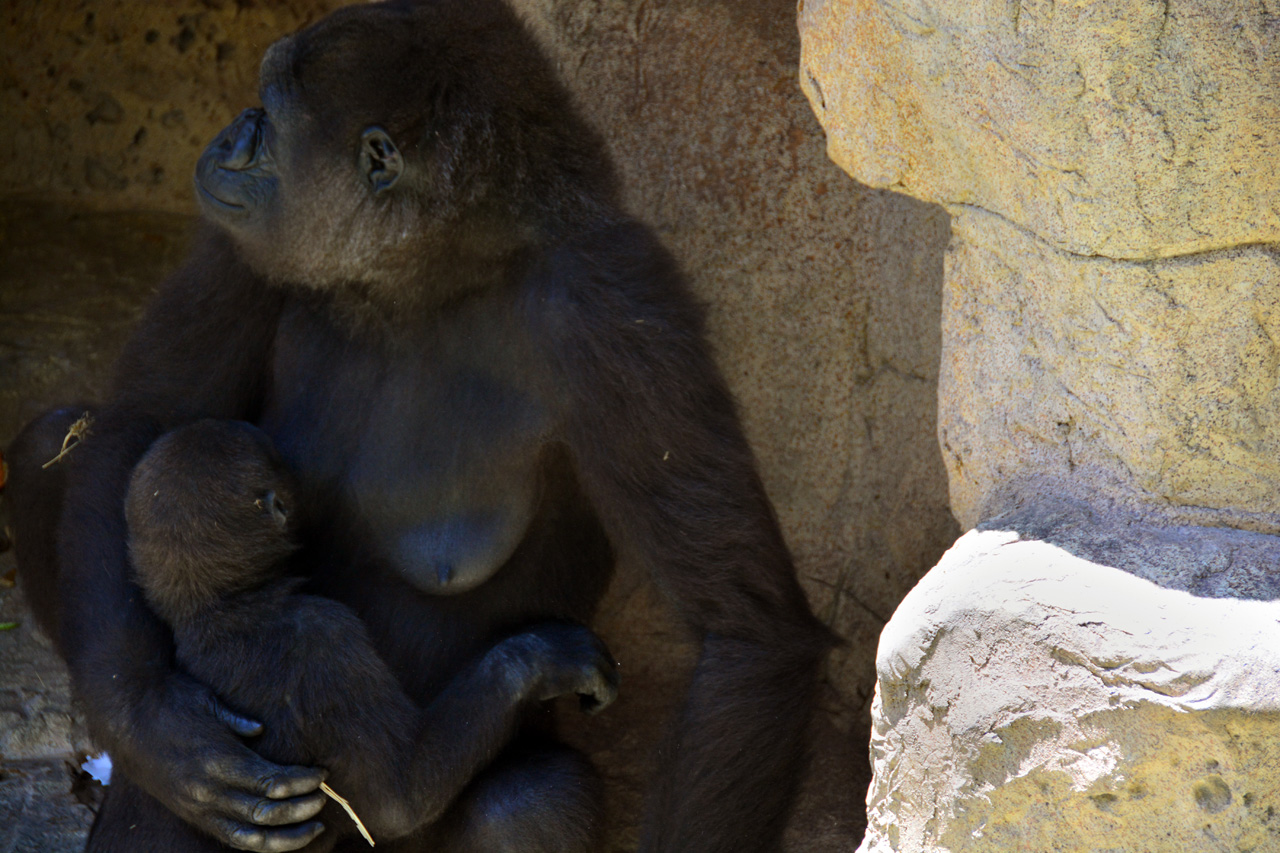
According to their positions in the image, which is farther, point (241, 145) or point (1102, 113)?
point (241, 145)

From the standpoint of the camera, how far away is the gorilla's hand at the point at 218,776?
2.28m

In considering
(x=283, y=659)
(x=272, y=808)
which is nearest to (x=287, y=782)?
(x=272, y=808)

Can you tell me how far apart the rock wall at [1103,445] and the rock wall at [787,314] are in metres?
1.15

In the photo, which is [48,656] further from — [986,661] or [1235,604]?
[1235,604]

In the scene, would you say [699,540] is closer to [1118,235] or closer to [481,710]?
[481,710]

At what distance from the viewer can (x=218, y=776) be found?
228 cm

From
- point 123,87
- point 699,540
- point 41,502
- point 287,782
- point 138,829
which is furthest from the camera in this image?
point 123,87

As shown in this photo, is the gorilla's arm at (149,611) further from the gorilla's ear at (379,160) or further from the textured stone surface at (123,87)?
the textured stone surface at (123,87)

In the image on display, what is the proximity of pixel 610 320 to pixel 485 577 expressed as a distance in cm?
58

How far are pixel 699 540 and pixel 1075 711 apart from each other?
1.04 meters

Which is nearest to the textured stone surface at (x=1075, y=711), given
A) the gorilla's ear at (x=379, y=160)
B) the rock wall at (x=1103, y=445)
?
the rock wall at (x=1103, y=445)

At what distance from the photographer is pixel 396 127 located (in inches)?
94.8

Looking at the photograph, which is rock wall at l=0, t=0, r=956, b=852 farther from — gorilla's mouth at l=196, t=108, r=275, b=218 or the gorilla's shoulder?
gorilla's mouth at l=196, t=108, r=275, b=218

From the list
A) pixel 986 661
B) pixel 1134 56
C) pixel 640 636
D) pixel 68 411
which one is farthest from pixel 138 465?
pixel 1134 56
